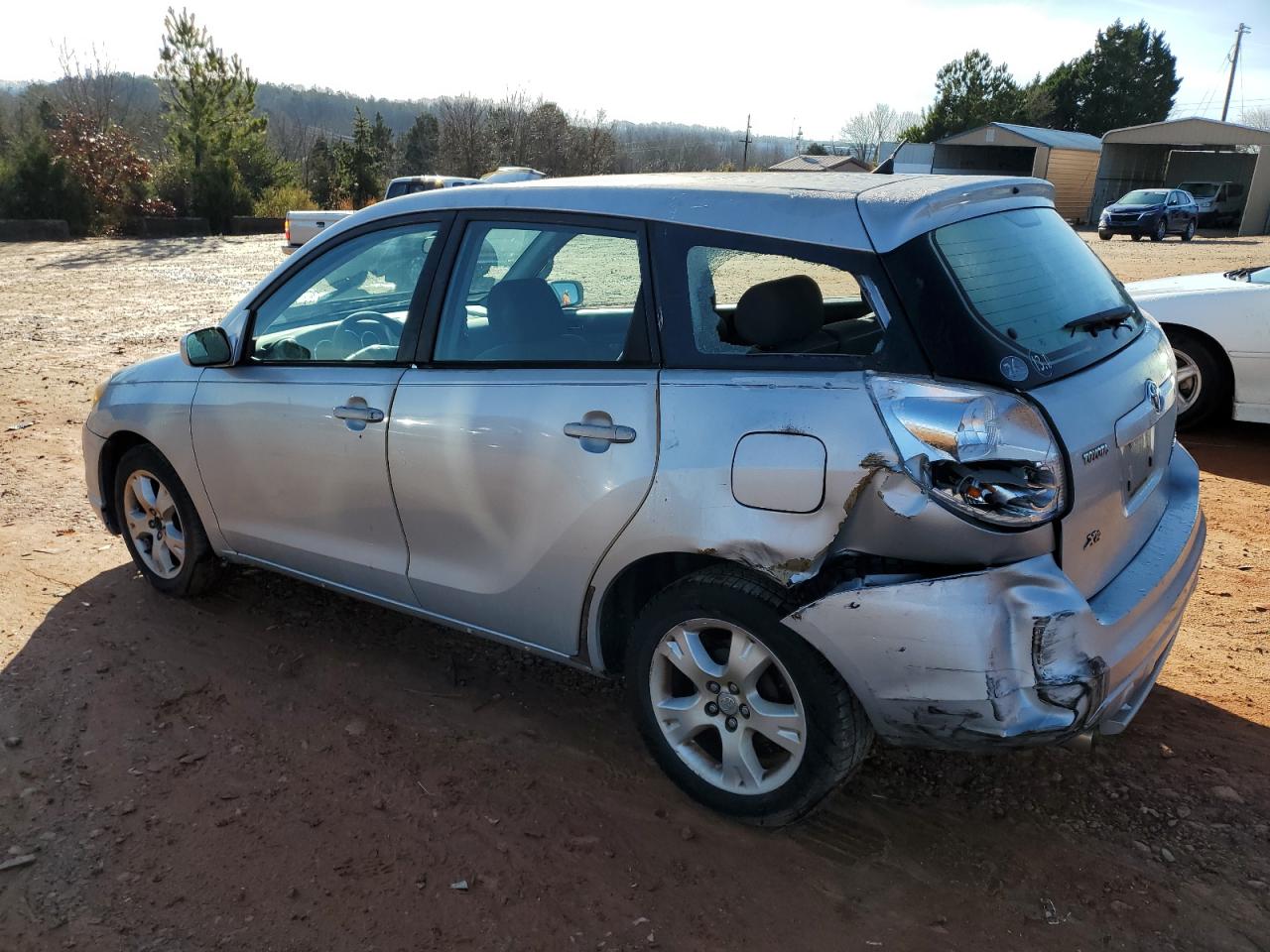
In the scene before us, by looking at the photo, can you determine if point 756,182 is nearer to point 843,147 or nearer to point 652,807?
point 652,807

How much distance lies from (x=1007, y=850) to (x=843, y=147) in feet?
259

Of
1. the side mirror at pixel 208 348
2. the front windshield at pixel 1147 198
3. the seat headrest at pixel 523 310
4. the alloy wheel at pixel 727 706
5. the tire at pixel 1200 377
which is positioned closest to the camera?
the alloy wheel at pixel 727 706

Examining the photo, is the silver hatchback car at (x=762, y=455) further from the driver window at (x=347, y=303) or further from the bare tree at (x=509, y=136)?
the bare tree at (x=509, y=136)

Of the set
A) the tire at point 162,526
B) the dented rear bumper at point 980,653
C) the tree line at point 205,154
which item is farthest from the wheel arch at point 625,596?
the tree line at point 205,154

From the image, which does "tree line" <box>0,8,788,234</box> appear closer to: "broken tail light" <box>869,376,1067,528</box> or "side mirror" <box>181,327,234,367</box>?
"side mirror" <box>181,327,234,367</box>

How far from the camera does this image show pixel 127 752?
10.6ft

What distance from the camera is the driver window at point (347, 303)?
344 cm

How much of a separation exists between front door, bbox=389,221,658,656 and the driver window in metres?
0.26

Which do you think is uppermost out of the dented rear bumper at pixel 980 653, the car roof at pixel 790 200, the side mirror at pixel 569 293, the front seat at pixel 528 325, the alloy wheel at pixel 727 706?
the car roof at pixel 790 200

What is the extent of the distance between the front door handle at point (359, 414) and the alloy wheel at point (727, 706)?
4.13 ft

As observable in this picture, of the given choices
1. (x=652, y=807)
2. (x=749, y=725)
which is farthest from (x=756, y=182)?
(x=652, y=807)

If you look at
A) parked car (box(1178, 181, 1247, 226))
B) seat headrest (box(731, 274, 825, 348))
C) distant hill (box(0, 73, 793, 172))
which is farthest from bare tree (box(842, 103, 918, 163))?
seat headrest (box(731, 274, 825, 348))

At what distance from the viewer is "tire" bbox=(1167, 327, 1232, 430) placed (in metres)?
6.56

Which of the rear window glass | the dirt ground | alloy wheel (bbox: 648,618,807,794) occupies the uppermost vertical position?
the rear window glass
